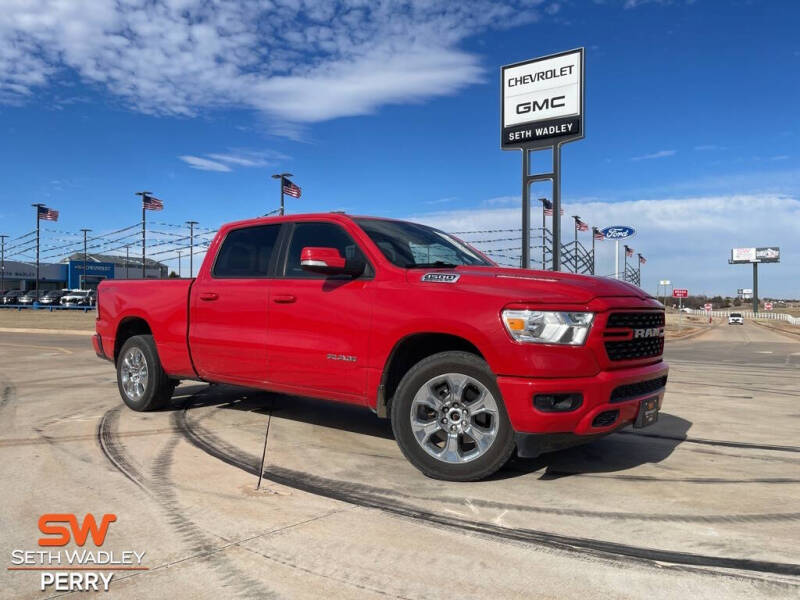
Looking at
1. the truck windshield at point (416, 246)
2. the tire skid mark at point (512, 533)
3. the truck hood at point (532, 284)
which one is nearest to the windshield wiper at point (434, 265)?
the truck windshield at point (416, 246)

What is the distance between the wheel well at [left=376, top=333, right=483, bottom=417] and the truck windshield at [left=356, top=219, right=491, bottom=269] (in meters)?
0.62

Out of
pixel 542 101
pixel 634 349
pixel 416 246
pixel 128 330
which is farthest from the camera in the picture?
pixel 542 101

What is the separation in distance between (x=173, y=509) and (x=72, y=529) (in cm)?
54

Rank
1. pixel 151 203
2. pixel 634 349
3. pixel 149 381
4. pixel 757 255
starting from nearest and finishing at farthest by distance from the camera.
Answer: pixel 634 349 → pixel 149 381 → pixel 151 203 → pixel 757 255

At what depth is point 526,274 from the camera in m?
4.41

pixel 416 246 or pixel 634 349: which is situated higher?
pixel 416 246

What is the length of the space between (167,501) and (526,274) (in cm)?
280

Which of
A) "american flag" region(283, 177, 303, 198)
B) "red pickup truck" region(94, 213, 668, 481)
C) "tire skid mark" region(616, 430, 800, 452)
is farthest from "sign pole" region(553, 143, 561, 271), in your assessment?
"american flag" region(283, 177, 303, 198)

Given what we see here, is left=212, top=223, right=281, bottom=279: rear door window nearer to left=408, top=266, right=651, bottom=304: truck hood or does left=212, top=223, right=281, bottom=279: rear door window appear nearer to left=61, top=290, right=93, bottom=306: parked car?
left=408, top=266, right=651, bottom=304: truck hood

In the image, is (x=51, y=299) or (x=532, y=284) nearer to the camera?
(x=532, y=284)

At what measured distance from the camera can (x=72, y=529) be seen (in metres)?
3.40

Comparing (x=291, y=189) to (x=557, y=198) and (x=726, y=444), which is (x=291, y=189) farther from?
(x=726, y=444)

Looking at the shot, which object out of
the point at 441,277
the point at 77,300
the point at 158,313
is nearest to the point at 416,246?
the point at 441,277

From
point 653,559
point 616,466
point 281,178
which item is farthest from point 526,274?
point 281,178
